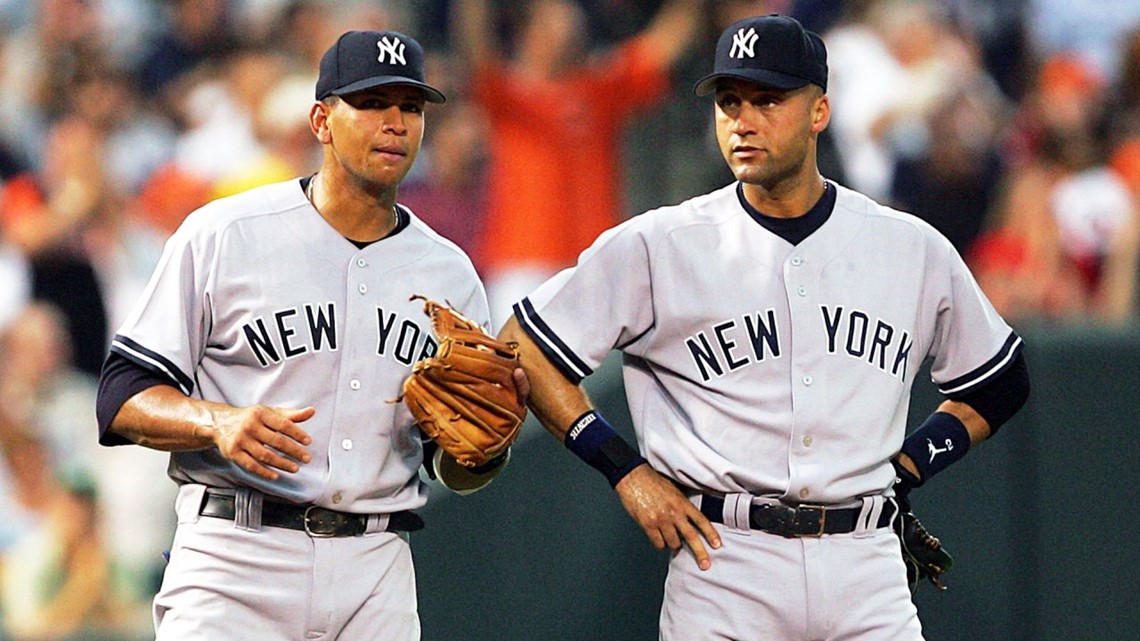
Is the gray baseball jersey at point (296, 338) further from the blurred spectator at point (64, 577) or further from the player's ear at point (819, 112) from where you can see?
the blurred spectator at point (64, 577)

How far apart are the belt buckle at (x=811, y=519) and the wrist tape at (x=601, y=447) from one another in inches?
13.1

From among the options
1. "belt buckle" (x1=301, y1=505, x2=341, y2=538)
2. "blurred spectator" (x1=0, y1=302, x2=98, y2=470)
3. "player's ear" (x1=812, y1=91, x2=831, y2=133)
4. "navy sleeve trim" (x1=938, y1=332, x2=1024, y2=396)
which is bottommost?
"blurred spectator" (x1=0, y1=302, x2=98, y2=470)

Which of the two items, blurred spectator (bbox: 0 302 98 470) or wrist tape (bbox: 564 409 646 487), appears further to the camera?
blurred spectator (bbox: 0 302 98 470)

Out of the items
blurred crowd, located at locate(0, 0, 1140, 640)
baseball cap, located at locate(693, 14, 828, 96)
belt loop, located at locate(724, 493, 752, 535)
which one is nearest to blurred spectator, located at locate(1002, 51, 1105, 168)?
blurred crowd, located at locate(0, 0, 1140, 640)

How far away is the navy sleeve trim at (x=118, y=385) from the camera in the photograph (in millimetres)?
3127

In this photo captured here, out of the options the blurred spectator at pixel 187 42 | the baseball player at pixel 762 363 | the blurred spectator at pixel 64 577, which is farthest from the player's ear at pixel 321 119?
the blurred spectator at pixel 187 42

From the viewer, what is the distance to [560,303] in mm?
3383

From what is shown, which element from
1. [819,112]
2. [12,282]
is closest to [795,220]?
[819,112]

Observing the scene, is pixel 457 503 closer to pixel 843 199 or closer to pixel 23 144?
pixel 843 199

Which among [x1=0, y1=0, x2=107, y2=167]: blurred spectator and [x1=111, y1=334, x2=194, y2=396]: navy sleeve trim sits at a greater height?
[x1=0, y1=0, x2=107, y2=167]: blurred spectator

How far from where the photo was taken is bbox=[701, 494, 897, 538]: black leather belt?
3230 millimetres

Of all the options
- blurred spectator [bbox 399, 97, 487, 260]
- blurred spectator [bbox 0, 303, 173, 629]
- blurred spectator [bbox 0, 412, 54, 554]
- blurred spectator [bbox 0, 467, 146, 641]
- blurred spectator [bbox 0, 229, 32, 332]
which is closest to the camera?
blurred spectator [bbox 0, 467, 146, 641]

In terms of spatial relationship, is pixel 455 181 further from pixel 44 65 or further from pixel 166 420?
pixel 166 420

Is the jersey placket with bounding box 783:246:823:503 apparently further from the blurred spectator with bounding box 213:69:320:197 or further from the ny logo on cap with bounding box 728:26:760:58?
the blurred spectator with bounding box 213:69:320:197
